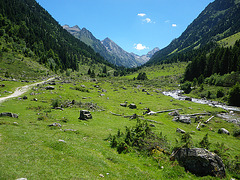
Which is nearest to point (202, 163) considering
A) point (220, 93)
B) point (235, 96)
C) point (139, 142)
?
point (139, 142)

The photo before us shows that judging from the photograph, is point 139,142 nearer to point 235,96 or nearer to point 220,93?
point 235,96

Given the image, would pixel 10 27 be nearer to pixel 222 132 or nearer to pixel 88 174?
pixel 88 174

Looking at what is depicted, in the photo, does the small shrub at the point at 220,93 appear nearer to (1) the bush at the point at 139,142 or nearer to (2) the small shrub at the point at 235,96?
(2) the small shrub at the point at 235,96

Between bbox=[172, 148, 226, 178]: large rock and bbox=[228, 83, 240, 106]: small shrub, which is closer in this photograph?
bbox=[172, 148, 226, 178]: large rock

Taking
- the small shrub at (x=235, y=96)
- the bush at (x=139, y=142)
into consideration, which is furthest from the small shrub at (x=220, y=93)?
the bush at (x=139, y=142)

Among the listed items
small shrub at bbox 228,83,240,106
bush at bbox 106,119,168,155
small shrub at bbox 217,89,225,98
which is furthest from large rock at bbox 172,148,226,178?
small shrub at bbox 217,89,225,98

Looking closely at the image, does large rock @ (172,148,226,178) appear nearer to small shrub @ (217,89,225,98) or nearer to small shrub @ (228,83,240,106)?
small shrub @ (228,83,240,106)

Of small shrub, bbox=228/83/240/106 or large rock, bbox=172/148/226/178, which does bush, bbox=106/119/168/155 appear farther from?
small shrub, bbox=228/83/240/106

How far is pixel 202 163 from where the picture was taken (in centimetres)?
1223

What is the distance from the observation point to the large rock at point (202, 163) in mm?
11964

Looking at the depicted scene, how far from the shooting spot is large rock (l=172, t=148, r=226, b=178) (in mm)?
11964

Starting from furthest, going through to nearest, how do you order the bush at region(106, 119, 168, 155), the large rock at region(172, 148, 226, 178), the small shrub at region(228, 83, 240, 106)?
the small shrub at region(228, 83, 240, 106)
the bush at region(106, 119, 168, 155)
the large rock at region(172, 148, 226, 178)

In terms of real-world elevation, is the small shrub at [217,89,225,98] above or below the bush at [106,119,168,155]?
above

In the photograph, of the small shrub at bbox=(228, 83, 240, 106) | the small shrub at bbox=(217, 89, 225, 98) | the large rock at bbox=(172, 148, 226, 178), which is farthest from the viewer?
the small shrub at bbox=(217, 89, 225, 98)
